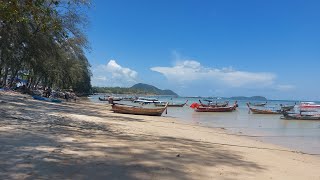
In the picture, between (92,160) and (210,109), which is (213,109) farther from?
(92,160)

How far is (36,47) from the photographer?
31.3m

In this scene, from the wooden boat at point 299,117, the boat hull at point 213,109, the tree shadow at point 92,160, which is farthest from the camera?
the boat hull at point 213,109

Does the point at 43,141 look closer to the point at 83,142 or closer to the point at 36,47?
the point at 83,142

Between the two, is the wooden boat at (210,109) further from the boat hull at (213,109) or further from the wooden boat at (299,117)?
the wooden boat at (299,117)

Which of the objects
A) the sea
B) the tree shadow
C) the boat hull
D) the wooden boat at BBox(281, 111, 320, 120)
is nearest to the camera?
the tree shadow

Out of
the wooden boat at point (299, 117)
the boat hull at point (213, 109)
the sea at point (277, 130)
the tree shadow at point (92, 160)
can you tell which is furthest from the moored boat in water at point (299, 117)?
the tree shadow at point (92, 160)

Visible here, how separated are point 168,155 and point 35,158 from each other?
3.27 meters

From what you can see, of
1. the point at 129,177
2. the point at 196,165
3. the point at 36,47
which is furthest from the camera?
the point at 36,47

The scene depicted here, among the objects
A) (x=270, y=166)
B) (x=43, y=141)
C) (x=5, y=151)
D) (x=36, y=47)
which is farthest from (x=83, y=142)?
(x=36, y=47)

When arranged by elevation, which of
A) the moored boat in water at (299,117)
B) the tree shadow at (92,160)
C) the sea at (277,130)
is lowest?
the sea at (277,130)

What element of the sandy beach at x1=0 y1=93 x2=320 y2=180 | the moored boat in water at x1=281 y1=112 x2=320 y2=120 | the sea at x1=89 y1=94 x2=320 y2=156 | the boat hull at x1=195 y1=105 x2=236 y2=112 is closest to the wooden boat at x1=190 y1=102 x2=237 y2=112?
the boat hull at x1=195 y1=105 x2=236 y2=112

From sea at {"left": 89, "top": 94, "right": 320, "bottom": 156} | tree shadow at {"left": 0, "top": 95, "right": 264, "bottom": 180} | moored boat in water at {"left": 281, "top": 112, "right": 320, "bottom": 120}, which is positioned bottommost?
sea at {"left": 89, "top": 94, "right": 320, "bottom": 156}

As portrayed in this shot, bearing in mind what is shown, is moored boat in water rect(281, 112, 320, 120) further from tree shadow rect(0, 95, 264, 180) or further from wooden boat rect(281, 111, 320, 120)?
tree shadow rect(0, 95, 264, 180)

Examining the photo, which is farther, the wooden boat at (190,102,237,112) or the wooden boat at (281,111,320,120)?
the wooden boat at (190,102,237,112)
